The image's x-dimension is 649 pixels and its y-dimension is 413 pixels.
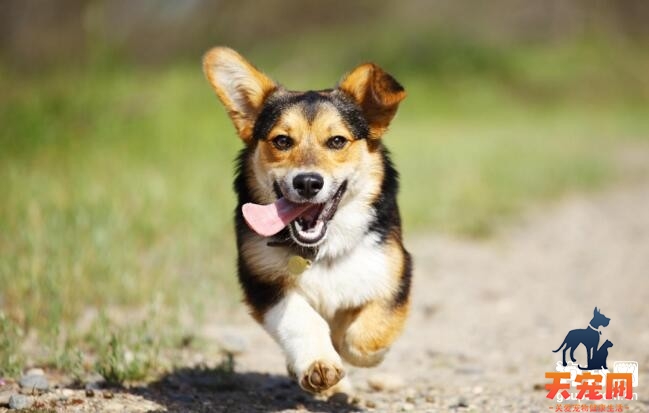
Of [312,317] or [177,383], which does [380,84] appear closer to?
[312,317]

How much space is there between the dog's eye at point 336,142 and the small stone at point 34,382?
170 cm

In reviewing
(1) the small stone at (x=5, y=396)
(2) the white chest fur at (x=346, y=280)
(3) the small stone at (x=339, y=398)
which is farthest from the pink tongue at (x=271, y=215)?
(1) the small stone at (x=5, y=396)

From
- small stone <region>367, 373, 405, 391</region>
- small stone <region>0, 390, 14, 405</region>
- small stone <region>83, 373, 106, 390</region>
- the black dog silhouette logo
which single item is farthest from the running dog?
small stone <region>0, 390, 14, 405</region>

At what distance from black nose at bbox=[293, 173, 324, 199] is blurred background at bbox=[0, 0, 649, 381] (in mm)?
1239

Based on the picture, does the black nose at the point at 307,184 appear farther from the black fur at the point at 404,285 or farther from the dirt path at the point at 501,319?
the dirt path at the point at 501,319

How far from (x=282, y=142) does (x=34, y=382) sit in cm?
159

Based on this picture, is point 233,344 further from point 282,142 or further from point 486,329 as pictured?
Result: point 486,329

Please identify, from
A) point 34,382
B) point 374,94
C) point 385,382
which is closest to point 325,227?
point 374,94

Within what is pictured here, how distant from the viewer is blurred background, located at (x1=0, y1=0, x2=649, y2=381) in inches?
202

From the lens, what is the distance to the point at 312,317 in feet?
11.8

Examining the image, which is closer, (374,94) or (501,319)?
(374,94)

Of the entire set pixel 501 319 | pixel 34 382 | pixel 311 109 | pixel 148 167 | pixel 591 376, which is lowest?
pixel 34 382

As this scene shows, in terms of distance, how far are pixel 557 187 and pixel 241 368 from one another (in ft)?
23.3

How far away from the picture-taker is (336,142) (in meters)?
3.95
